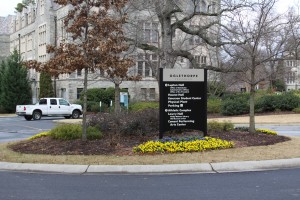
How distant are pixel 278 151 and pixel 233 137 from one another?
271cm

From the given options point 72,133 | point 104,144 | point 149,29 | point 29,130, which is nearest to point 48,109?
point 149,29

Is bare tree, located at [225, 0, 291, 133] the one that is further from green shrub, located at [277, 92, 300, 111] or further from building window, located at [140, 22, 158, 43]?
green shrub, located at [277, 92, 300, 111]

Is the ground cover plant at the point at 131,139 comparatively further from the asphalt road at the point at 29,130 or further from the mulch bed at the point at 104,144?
the asphalt road at the point at 29,130

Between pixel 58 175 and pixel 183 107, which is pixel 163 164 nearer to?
pixel 58 175

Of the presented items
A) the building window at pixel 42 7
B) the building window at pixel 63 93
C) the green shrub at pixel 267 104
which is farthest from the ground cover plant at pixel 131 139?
the building window at pixel 42 7

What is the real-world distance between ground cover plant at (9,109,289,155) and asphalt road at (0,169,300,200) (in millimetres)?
2660

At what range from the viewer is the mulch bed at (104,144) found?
1185 cm

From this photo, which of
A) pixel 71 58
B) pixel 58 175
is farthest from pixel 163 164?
pixel 71 58

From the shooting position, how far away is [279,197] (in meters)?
6.94

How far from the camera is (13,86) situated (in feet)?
165

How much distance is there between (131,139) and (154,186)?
5.80 meters

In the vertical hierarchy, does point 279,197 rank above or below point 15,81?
below

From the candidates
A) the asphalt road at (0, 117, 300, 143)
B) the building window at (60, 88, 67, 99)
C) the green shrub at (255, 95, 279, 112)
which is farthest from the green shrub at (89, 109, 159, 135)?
the building window at (60, 88, 67, 99)

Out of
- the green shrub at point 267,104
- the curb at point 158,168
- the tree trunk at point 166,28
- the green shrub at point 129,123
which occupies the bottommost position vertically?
the curb at point 158,168
